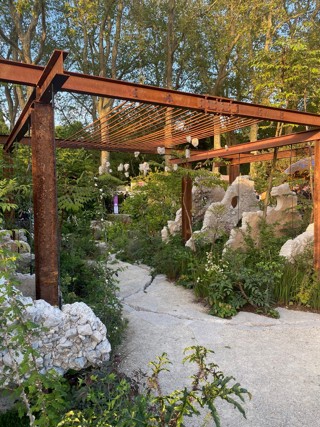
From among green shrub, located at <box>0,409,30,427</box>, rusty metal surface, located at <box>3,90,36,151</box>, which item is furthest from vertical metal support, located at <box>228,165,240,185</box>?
green shrub, located at <box>0,409,30,427</box>

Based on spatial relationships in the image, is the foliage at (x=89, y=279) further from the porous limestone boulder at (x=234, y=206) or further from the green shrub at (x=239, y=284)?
the porous limestone boulder at (x=234, y=206)

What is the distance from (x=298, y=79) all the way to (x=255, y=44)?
7.97 meters

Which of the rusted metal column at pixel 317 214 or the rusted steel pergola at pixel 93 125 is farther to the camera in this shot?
the rusted metal column at pixel 317 214

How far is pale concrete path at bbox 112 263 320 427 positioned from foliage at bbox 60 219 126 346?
0.87 feet

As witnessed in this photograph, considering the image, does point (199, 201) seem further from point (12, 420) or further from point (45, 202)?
point (12, 420)

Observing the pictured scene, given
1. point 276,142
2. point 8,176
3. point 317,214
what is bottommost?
point 317,214

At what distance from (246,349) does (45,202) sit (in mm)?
2193

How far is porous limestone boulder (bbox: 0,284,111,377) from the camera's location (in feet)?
7.84

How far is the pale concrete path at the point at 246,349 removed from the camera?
244 centimetres

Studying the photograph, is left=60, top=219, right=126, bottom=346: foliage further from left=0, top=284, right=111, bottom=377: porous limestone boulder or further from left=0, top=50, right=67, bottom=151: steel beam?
left=0, top=50, right=67, bottom=151: steel beam

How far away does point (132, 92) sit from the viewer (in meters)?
3.03

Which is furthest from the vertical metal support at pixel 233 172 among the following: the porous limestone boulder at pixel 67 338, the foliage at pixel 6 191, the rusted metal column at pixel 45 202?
the porous limestone boulder at pixel 67 338

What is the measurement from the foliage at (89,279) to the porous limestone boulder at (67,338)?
0.59 meters

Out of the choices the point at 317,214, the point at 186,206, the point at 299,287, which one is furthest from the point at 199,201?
the point at 299,287
